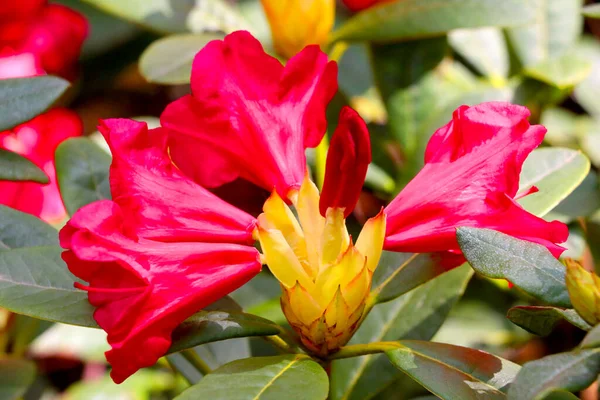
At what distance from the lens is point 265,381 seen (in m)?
0.68

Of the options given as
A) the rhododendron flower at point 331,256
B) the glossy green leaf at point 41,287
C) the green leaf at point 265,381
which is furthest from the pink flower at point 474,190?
the glossy green leaf at point 41,287

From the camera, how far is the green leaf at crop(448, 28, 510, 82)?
1.58 metres

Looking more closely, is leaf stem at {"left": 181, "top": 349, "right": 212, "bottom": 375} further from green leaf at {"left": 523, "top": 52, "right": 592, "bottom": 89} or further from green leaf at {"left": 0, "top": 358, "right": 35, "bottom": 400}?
green leaf at {"left": 523, "top": 52, "right": 592, "bottom": 89}

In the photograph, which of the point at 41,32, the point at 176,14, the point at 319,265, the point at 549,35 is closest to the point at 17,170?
the point at 319,265

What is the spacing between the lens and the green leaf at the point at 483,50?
158 cm

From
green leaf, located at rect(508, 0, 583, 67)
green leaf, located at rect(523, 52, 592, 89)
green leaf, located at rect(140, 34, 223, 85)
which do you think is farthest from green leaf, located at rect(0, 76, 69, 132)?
green leaf, located at rect(508, 0, 583, 67)

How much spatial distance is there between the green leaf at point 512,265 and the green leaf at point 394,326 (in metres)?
0.30

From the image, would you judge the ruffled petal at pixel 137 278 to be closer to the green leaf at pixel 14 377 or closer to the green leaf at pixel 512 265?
the green leaf at pixel 512 265

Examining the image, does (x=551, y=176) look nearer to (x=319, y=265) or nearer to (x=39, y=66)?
(x=319, y=265)

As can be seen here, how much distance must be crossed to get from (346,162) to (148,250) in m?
0.20

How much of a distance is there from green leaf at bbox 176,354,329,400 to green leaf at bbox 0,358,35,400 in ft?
1.61

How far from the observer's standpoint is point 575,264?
620mm

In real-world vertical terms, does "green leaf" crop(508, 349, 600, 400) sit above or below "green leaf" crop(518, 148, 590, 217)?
above

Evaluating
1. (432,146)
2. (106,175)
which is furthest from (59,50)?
(432,146)
